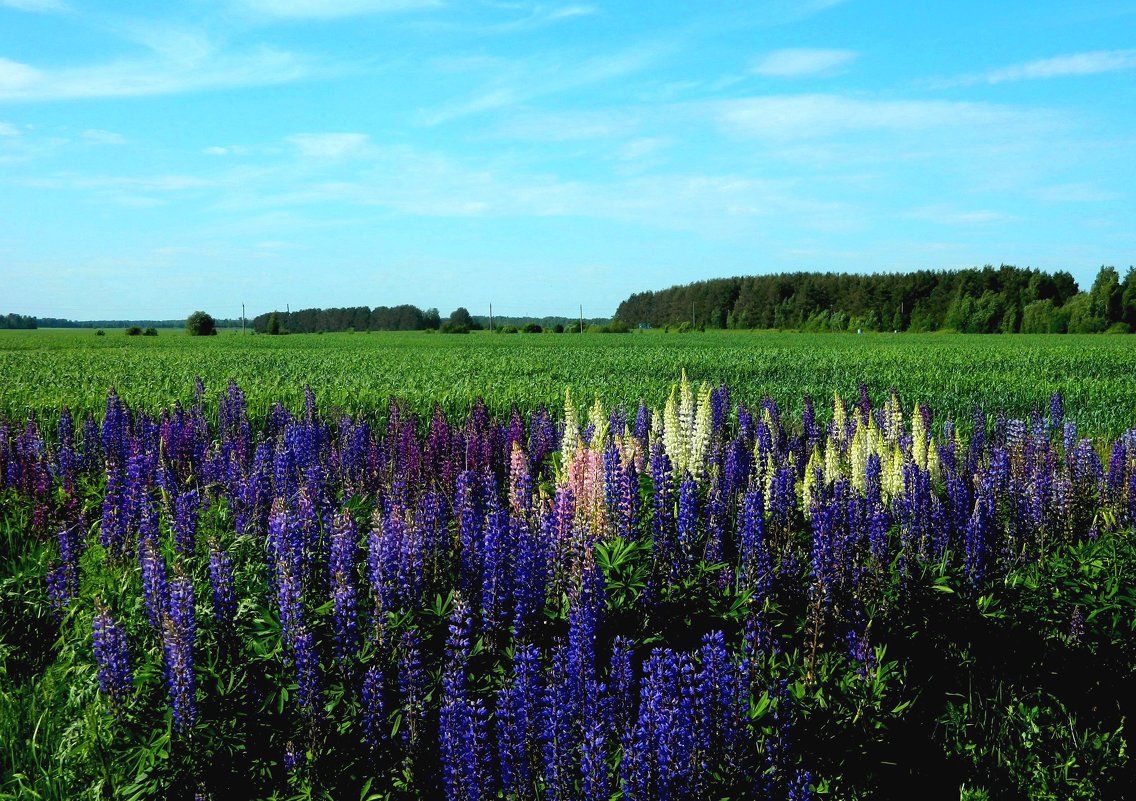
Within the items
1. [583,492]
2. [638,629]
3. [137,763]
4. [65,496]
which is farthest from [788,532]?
[65,496]

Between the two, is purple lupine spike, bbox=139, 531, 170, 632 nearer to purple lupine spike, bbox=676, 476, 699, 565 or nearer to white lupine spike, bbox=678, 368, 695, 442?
purple lupine spike, bbox=676, 476, 699, 565

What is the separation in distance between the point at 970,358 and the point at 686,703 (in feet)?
99.4

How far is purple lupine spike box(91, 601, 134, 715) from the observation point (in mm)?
3818

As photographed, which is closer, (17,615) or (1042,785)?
(1042,785)

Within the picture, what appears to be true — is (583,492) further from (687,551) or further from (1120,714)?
(1120,714)

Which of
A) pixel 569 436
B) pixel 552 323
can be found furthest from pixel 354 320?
pixel 569 436

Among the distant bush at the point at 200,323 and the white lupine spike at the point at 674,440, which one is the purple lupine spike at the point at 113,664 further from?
the distant bush at the point at 200,323

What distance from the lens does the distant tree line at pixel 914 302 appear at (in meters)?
77.7

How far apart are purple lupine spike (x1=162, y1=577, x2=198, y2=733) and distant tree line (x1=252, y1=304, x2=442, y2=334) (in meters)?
114

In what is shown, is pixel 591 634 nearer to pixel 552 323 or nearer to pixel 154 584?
pixel 154 584

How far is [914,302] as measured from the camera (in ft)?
351

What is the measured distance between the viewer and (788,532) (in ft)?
16.5

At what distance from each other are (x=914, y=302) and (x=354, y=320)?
8622cm

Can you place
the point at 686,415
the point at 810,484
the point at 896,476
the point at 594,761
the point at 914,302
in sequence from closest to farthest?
the point at 594,761
the point at 810,484
the point at 896,476
the point at 686,415
the point at 914,302
